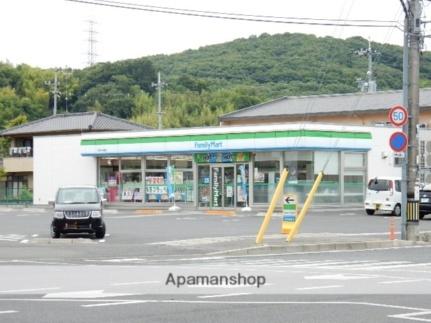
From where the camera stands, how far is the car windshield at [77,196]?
26969 mm

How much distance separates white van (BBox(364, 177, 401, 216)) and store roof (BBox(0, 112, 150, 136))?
101 feet

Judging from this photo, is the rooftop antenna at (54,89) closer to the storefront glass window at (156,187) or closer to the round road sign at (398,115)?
the storefront glass window at (156,187)

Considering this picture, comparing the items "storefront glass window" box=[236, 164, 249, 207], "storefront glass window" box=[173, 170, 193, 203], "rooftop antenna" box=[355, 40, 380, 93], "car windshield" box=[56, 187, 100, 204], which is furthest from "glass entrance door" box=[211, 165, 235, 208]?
"rooftop antenna" box=[355, 40, 380, 93]

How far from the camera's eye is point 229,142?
47656mm

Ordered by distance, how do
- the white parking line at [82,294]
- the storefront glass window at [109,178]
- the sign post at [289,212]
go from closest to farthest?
the white parking line at [82,294] < the sign post at [289,212] < the storefront glass window at [109,178]

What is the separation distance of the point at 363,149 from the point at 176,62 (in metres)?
73.1

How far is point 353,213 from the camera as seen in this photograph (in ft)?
138

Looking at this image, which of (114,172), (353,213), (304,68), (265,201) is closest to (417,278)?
(353,213)

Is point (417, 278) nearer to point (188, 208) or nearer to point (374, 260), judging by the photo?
point (374, 260)

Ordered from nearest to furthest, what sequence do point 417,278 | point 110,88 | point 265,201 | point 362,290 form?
point 362,290 → point 417,278 → point 265,201 → point 110,88

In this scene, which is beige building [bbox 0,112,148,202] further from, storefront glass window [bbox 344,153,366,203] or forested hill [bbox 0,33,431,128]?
storefront glass window [bbox 344,153,366,203]

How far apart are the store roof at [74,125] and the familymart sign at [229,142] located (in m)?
12.2

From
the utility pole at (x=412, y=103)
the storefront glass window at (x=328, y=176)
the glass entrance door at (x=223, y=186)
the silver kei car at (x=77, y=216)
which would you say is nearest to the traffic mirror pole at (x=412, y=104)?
the utility pole at (x=412, y=103)

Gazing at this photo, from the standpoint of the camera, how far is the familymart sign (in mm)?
45406
